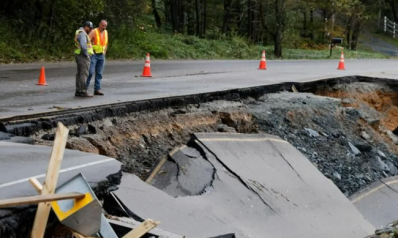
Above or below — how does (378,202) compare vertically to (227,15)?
below

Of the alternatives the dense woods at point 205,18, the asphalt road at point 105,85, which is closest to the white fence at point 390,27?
the dense woods at point 205,18

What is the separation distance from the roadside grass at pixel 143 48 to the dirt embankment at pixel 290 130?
10698mm

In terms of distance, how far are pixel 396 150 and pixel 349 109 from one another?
152 centimetres

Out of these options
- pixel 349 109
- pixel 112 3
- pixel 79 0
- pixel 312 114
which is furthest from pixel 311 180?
pixel 112 3

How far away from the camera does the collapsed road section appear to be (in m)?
7.65

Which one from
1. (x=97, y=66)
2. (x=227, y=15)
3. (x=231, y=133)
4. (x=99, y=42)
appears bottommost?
(x=231, y=133)

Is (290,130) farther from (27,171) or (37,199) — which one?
(37,199)

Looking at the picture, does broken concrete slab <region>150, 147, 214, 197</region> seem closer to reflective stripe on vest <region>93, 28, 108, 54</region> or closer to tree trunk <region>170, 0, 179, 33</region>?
reflective stripe on vest <region>93, 28, 108, 54</region>

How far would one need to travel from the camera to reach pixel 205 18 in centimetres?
3900

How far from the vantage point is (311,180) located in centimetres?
934

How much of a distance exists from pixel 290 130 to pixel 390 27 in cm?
5575

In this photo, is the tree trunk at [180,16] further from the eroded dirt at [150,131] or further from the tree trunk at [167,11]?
the eroded dirt at [150,131]

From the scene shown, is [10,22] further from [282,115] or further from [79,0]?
[282,115]

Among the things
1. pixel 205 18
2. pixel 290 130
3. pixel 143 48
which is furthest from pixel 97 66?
pixel 205 18
